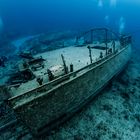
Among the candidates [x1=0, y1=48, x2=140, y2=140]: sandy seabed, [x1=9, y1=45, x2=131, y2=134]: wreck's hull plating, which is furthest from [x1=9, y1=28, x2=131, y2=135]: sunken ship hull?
[x1=0, y1=48, x2=140, y2=140]: sandy seabed

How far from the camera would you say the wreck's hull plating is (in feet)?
21.8

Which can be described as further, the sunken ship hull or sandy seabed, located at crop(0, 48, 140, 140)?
sandy seabed, located at crop(0, 48, 140, 140)

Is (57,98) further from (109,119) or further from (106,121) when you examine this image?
(109,119)

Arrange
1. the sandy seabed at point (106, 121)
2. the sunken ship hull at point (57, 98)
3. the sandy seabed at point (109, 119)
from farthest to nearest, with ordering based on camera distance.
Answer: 1. the sandy seabed at point (109, 119)
2. the sandy seabed at point (106, 121)
3. the sunken ship hull at point (57, 98)

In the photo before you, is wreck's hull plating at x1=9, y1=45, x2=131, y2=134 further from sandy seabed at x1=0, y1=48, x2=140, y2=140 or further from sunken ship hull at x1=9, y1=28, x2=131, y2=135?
sandy seabed at x1=0, y1=48, x2=140, y2=140

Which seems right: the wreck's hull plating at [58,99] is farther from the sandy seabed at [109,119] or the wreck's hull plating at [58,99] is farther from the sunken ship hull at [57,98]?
the sandy seabed at [109,119]

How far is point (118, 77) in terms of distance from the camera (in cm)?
1391

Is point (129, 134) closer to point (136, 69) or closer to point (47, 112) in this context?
point (47, 112)

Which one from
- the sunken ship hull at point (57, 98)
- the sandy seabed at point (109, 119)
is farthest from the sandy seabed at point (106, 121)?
the sunken ship hull at point (57, 98)

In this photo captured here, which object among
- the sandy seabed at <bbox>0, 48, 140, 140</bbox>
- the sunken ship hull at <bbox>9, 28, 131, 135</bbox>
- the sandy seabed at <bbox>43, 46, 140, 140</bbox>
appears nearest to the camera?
the sunken ship hull at <bbox>9, 28, 131, 135</bbox>

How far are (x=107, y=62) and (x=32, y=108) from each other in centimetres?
608

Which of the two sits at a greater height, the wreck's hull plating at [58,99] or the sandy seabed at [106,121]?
the wreck's hull plating at [58,99]

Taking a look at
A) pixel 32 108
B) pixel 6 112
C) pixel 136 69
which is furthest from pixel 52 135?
pixel 136 69

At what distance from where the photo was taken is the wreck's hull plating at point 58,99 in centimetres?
666
